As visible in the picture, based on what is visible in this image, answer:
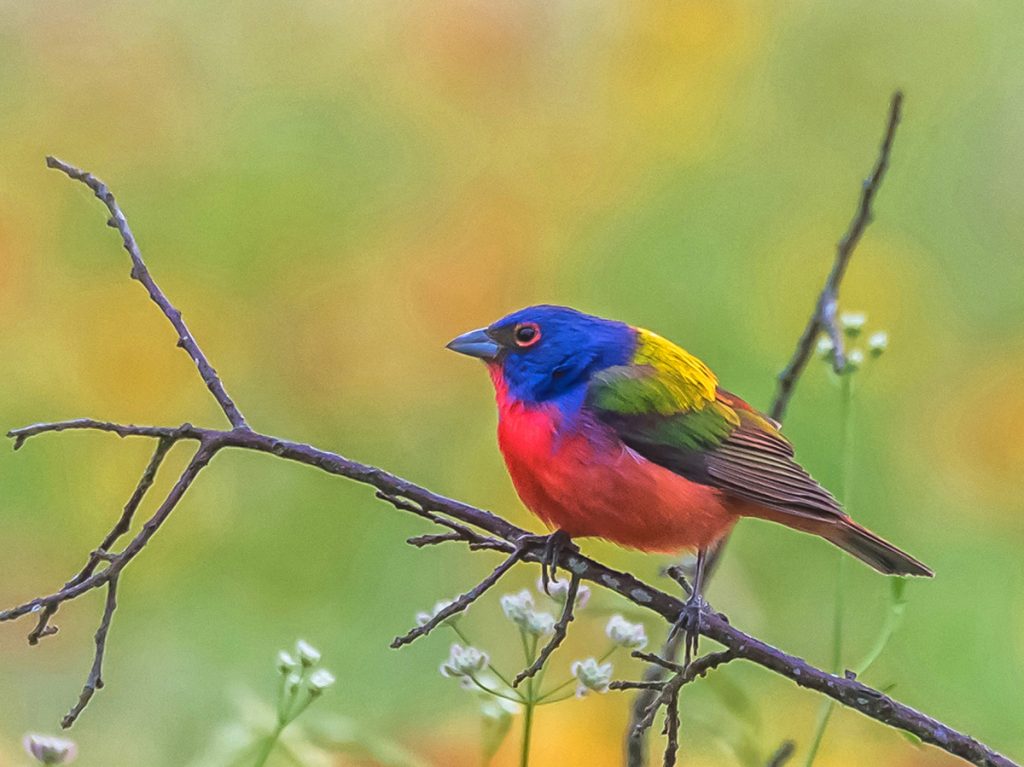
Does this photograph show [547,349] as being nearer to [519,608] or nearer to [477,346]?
[477,346]

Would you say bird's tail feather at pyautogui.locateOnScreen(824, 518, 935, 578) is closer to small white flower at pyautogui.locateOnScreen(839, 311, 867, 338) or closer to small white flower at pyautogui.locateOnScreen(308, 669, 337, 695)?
small white flower at pyautogui.locateOnScreen(839, 311, 867, 338)

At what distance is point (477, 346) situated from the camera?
3.12 feet

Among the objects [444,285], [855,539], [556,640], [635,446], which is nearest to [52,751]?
[556,640]

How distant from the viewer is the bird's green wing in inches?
34.6

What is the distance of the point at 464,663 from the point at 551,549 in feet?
0.29

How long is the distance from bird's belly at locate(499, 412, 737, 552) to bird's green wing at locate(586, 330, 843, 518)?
0.02 meters

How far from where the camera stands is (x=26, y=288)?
6.10ft

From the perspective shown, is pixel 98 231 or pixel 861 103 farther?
pixel 861 103

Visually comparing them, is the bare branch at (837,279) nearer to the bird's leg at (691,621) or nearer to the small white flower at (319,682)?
the bird's leg at (691,621)

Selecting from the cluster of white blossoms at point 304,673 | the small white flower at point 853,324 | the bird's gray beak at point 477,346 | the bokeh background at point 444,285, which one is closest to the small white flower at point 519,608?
the cluster of white blossoms at point 304,673

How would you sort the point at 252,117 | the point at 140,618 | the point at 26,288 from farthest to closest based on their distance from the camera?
the point at 252,117 → the point at 26,288 → the point at 140,618

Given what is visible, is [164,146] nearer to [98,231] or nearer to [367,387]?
[98,231]

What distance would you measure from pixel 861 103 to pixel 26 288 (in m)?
1.25

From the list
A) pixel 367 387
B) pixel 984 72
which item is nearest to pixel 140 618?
pixel 367 387
